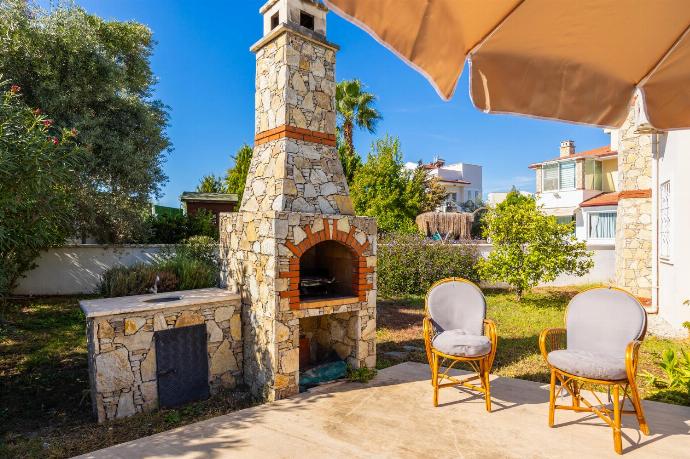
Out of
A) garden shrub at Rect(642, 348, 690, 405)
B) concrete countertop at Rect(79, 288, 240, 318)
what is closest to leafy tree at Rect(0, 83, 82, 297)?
concrete countertop at Rect(79, 288, 240, 318)

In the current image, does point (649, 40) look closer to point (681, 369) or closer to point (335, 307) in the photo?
point (335, 307)

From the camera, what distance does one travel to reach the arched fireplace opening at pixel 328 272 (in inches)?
223

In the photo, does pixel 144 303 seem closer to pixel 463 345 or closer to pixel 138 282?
pixel 138 282

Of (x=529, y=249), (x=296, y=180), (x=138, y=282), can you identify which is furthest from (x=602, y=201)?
(x=138, y=282)

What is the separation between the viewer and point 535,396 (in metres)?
4.77

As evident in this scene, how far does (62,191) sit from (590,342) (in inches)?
304

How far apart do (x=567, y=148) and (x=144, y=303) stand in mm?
28729

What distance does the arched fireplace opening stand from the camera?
18.6ft

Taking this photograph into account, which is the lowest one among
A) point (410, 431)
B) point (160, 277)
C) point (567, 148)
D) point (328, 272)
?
point (410, 431)

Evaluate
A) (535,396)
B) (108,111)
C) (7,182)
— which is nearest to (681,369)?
(535,396)

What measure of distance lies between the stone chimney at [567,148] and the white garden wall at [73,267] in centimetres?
2652

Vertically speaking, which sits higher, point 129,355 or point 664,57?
point 664,57

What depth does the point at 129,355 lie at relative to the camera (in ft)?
15.4

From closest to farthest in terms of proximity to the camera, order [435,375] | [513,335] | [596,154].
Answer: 1. [435,375]
2. [513,335]
3. [596,154]
